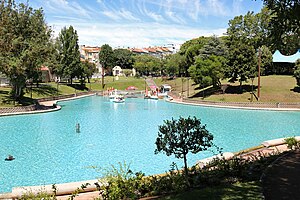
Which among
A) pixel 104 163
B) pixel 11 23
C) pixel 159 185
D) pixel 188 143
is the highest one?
pixel 11 23

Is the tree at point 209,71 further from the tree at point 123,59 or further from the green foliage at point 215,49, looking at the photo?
the tree at point 123,59

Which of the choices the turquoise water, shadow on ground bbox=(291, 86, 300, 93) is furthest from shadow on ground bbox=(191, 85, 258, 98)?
the turquoise water

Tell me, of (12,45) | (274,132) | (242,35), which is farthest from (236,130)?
(242,35)

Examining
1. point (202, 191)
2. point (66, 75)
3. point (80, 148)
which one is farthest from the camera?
point (66, 75)

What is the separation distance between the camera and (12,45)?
3186 centimetres

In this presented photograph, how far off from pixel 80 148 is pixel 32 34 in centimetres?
2171

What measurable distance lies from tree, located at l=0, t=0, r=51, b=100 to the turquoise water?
5.25 m

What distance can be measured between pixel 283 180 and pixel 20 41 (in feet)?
105

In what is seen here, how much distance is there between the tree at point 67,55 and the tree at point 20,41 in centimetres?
2344

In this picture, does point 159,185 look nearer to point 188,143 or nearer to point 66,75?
point 188,143

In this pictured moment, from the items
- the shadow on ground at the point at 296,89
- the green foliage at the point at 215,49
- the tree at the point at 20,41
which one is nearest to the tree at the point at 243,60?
the shadow on ground at the point at 296,89

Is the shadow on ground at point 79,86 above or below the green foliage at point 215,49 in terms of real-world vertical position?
below

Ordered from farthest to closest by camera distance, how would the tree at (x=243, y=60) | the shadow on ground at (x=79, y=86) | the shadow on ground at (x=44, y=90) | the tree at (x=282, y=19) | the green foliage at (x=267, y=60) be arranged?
the shadow on ground at (x=79, y=86), the green foliage at (x=267, y=60), the shadow on ground at (x=44, y=90), the tree at (x=243, y=60), the tree at (x=282, y=19)

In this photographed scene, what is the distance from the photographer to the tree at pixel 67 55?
60.7m
